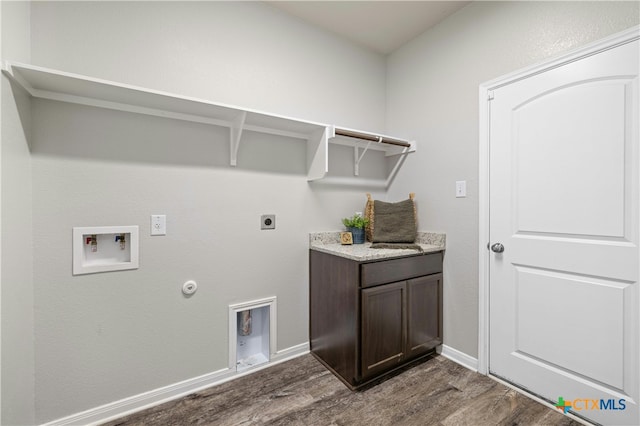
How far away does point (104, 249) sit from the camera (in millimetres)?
1507

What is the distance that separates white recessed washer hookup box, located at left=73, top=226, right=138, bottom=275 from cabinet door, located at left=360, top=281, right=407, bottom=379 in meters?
1.37

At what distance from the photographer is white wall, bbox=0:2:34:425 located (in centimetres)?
111

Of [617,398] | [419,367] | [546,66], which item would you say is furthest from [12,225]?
[617,398]

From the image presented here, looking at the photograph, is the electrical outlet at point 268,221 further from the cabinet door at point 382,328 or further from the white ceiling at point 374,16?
the white ceiling at point 374,16

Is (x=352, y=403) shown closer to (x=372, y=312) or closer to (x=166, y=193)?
(x=372, y=312)

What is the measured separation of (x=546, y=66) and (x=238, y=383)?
2702mm

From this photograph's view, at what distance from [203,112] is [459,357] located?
2434mm

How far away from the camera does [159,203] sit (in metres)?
1.61

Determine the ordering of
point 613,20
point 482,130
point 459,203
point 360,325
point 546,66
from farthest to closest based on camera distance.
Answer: point 459,203, point 482,130, point 360,325, point 546,66, point 613,20

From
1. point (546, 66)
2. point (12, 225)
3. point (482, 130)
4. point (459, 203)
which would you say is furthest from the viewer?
point (459, 203)

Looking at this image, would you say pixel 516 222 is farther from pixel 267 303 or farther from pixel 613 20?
pixel 267 303

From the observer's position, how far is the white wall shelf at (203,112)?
123 centimetres

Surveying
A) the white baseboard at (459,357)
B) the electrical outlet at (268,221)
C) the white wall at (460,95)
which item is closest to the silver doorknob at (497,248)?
the white wall at (460,95)

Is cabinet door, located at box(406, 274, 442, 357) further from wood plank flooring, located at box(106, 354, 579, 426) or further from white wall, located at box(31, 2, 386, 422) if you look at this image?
white wall, located at box(31, 2, 386, 422)
